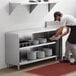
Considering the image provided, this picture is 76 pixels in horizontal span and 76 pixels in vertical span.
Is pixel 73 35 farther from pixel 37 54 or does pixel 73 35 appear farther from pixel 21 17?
pixel 21 17

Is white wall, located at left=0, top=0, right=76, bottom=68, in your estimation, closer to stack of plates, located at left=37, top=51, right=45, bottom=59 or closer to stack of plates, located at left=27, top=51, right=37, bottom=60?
stack of plates, located at left=27, top=51, right=37, bottom=60

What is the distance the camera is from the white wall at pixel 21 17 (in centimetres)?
512

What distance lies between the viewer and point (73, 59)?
18.2ft

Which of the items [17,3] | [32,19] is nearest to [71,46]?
[32,19]

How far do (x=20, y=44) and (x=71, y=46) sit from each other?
1190 millimetres

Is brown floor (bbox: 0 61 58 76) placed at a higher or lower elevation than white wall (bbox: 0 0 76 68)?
lower

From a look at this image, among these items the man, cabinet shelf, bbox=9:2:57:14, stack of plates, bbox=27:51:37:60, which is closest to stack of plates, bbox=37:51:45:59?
stack of plates, bbox=27:51:37:60

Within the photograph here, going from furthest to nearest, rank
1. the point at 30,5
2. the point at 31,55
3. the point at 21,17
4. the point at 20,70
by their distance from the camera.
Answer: the point at 30,5 < the point at 21,17 < the point at 31,55 < the point at 20,70

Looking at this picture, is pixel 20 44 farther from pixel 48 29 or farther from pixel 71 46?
pixel 71 46

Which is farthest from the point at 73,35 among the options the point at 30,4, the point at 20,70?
the point at 20,70

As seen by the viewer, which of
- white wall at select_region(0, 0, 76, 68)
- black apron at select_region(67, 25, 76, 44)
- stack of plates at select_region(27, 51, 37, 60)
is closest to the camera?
white wall at select_region(0, 0, 76, 68)

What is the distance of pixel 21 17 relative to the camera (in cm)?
548

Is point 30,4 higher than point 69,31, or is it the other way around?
point 30,4

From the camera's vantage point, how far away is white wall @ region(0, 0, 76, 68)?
5.12 metres
